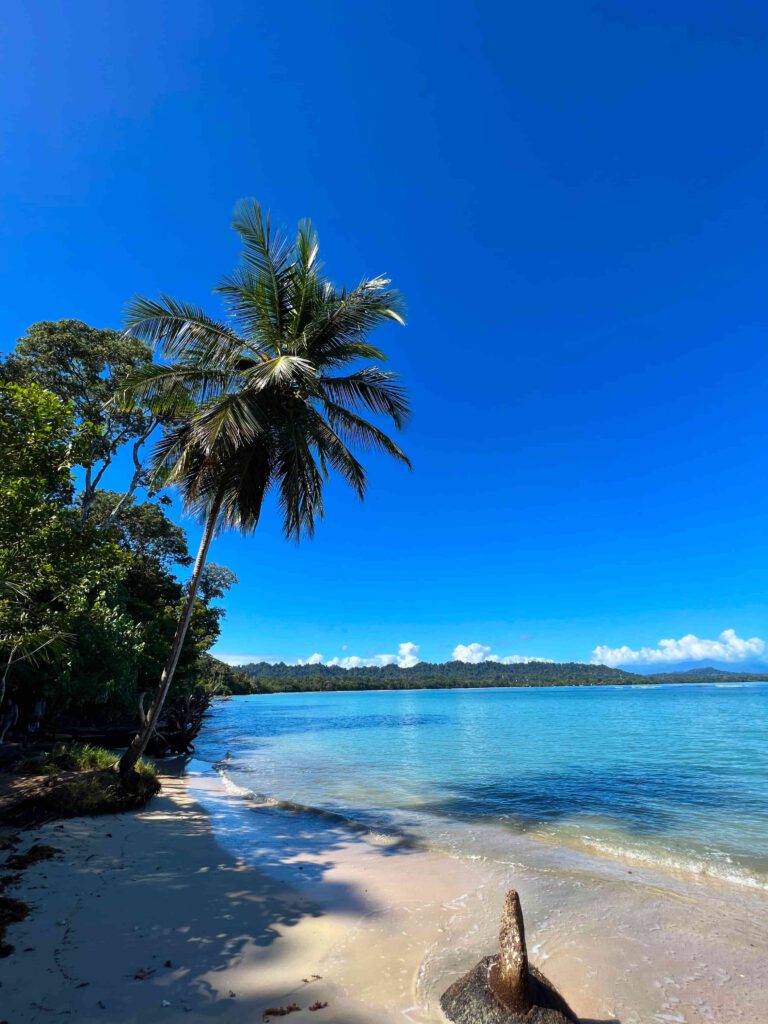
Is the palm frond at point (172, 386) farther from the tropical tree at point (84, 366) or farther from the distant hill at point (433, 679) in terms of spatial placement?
the distant hill at point (433, 679)

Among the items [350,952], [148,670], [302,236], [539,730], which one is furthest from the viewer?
[539,730]

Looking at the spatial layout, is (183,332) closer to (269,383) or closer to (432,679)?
(269,383)

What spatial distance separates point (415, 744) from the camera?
86.0 feet

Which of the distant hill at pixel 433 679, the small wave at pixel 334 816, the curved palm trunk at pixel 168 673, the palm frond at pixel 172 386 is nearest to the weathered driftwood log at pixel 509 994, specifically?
the small wave at pixel 334 816

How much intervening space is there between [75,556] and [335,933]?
5.24 meters

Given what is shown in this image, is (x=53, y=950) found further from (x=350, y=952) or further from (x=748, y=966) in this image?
(x=748, y=966)

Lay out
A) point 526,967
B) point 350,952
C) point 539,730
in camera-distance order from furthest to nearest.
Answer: point 539,730 → point 350,952 → point 526,967

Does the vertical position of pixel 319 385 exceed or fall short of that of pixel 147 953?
it exceeds it

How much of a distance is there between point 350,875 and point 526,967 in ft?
13.3

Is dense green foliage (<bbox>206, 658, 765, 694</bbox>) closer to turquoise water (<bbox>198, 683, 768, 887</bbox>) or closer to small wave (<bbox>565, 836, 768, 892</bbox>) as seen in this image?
turquoise water (<bbox>198, 683, 768, 887</bbox>)

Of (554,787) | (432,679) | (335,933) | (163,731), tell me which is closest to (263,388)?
(335,933)

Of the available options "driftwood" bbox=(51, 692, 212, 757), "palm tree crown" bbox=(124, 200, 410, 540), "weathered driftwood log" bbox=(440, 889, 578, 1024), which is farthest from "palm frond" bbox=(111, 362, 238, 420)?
"driftwood" bbox=(51, 692, 212, 757)

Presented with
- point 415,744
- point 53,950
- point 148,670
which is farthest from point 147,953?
point 415,744

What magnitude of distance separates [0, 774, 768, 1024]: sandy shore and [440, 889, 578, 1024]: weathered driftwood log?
0.24m
